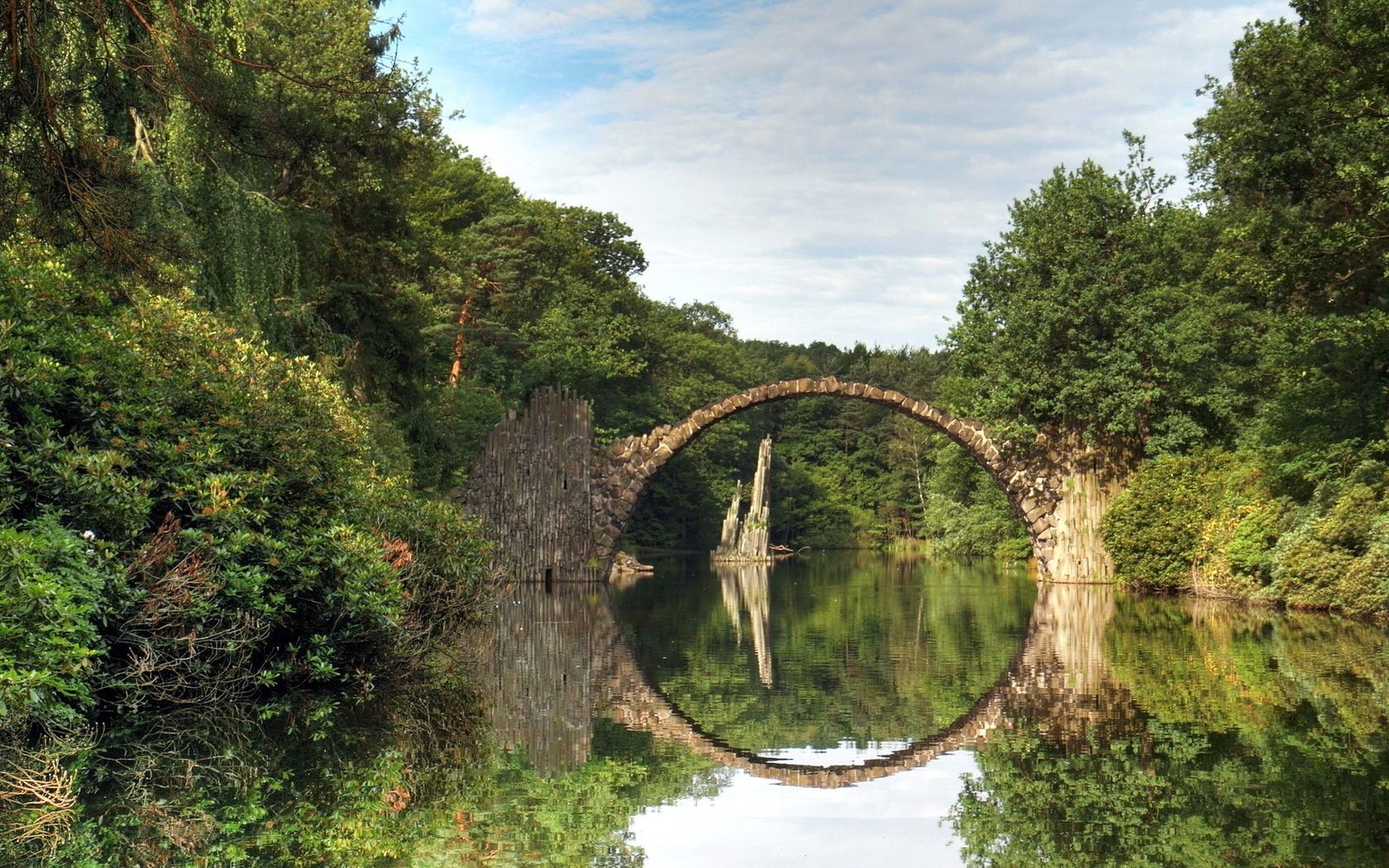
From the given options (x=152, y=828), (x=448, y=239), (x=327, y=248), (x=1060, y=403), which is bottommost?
(x=152, y=828)

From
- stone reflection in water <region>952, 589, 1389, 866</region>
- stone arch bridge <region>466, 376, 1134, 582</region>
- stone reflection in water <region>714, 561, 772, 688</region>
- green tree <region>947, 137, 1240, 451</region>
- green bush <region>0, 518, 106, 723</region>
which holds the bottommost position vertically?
stone reflection in water <region>714, 561, 772, 688</region>

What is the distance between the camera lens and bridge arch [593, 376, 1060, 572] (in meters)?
26.3

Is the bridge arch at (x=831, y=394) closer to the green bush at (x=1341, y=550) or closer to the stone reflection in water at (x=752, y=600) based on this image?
the stone reflection in water at (x=752, y=600)

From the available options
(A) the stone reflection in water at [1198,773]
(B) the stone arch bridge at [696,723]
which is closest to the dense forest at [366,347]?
(B) the stone arch bridge at [696,723]

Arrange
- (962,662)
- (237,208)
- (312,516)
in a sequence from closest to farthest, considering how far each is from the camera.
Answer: (312,516) → (962,662) → (237,208)

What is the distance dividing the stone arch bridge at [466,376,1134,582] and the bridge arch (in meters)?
0.02

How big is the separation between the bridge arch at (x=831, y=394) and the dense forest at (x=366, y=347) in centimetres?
103

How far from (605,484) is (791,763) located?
65.9 feet

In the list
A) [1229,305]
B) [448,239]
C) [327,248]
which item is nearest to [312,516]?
[327,248]

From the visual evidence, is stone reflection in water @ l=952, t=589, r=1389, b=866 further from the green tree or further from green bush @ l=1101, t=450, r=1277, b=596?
the green tree

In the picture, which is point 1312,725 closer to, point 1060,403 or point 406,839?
point 406,839

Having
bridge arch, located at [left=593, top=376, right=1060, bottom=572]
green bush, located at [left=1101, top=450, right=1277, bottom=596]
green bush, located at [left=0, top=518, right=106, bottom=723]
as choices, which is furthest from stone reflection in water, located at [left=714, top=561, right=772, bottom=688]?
green bush, located at [left=1101, top=450, right=1277, bottom=596]

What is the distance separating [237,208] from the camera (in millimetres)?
13875

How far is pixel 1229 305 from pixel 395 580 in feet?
64.7
